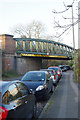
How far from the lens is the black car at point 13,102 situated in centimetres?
375

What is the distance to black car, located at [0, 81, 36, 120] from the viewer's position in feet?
12.3

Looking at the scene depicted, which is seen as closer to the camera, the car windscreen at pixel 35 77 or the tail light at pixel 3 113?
the tail light at pixel 3 113

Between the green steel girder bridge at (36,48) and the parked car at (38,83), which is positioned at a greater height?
the green steel girder bridge at (36,48)

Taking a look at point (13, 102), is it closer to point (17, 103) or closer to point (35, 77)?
point (17, 103)

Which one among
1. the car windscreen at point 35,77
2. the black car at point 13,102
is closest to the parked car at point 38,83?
the car windscreen at point 35,77

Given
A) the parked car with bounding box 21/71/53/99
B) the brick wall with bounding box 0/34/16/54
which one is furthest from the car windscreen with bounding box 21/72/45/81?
the brick wall with bounding box 0/34/16/54

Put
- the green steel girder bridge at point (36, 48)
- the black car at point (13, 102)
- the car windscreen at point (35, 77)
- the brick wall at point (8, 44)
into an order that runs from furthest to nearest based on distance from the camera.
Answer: the green steel girder bridge at point (36, 48)
the brick wall at point (8, 44)
the car windscreen at point (35, 77)
the black car at point (13, 102)

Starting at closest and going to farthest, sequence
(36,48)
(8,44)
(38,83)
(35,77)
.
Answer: (38,83)
(35,77)
(8,44)
(36,48)

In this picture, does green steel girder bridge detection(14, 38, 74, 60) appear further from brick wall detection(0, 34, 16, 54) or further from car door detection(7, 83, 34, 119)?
car door detection(7, 83, 34, 119)

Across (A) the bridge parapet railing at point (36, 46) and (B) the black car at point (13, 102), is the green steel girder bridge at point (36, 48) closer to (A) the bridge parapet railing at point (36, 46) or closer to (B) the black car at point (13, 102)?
(A) the bridge parapet railing at point (36, 46)

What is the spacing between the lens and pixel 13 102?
4.15 m

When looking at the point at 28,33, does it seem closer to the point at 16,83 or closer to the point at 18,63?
the point at 18,63

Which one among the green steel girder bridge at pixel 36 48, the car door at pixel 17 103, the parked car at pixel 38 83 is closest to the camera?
the car door at pixel 17 103

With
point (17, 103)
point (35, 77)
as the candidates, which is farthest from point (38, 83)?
point (17, 103)
